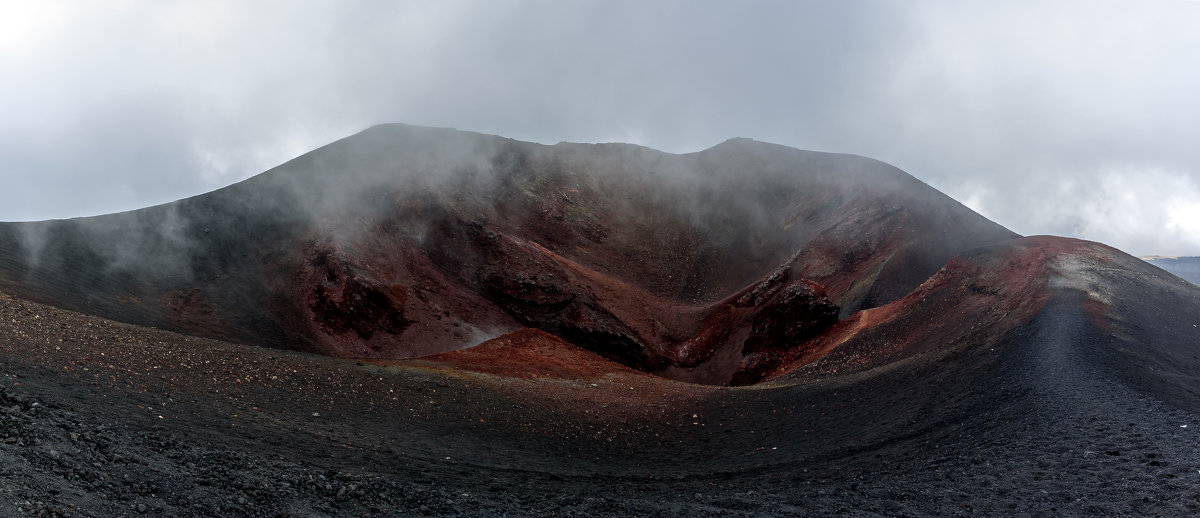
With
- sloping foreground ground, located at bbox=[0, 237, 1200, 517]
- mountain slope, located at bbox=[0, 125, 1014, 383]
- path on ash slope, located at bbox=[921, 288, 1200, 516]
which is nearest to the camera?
sloping foreground ground, located at bbox=[0, 237, 1200, 517]

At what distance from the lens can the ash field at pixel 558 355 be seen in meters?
9.25

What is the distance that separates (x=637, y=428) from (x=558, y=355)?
1412 centimetres

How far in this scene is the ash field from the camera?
30.3ft

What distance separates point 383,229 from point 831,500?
30072mm

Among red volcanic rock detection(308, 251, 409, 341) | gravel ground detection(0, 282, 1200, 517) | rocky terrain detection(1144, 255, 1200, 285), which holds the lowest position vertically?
gravel ground detection(0, 282, 1200, 517)

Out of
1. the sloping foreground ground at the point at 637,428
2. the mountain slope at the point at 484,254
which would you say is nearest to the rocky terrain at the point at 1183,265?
the mountain slope at the point at 484,254

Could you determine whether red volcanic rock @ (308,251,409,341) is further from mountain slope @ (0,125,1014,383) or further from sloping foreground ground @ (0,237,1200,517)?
sloping foreground ground @ (0,237,1200,517)

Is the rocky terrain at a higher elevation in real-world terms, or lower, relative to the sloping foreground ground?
higher

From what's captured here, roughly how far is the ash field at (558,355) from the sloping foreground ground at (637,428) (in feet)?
0.25

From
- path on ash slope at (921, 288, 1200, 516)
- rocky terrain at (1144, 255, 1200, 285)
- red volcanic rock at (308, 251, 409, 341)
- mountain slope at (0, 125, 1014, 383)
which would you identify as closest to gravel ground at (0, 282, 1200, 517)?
path on ash slope at (921, 288, 1200, 516)

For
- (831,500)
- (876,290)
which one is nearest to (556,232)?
(876,290)

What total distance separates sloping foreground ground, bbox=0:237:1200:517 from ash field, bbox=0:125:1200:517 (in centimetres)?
8

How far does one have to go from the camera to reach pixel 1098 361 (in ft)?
48.7

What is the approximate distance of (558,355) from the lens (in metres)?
31.6
